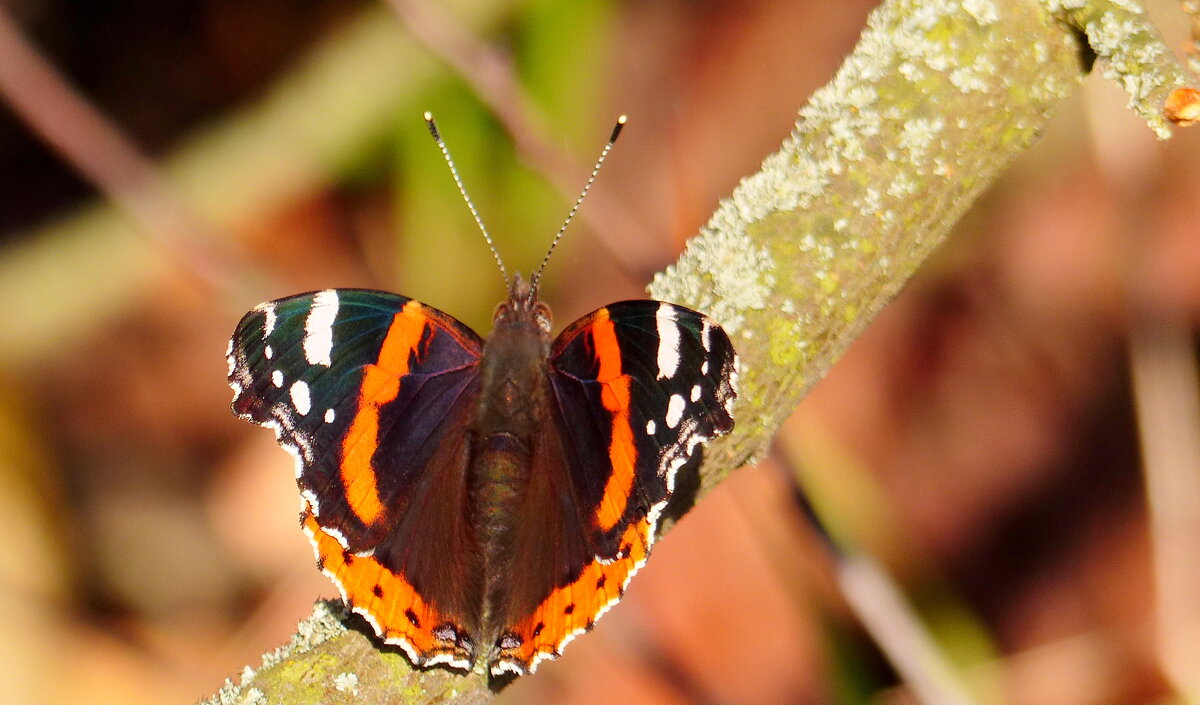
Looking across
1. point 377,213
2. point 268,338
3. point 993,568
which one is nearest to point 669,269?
point 268,338

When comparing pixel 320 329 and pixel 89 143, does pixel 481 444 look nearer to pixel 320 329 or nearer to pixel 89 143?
pixel 320 329

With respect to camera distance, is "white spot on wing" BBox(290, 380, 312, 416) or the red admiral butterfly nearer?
the red admiral butterfly

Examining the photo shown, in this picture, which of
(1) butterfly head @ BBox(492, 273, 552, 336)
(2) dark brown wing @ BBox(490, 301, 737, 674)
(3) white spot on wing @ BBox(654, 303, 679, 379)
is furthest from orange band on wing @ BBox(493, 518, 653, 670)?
(1) butterfly head @ BBox(492, 273, 552, 336)

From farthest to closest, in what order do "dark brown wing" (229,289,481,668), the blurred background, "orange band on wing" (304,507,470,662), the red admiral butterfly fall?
the blurred background < "dark brown wing" (229,289,481,668) < the red admiral butterfly < "orange band on wing" (304,507,470,662)

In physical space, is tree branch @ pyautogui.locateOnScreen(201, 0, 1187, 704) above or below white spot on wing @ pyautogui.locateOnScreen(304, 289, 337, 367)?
below

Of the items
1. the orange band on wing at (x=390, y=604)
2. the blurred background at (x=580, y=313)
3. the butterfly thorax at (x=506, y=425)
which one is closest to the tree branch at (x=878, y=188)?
the orange band on wing at (x=390, y=604)

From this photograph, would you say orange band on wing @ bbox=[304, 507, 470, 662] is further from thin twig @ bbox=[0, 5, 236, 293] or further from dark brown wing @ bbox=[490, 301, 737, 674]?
thin twig @ bbox=[0, 5, 236, 293]

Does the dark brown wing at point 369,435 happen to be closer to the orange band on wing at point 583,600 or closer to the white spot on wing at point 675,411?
the orange band on wing at point 583,600

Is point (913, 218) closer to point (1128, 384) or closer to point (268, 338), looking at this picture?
point (268, 338)
